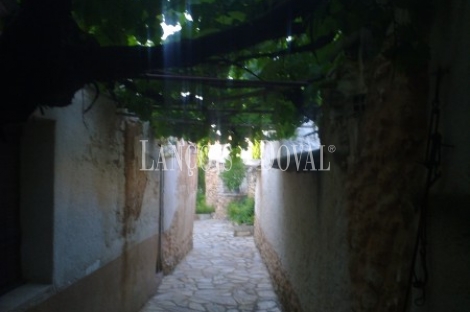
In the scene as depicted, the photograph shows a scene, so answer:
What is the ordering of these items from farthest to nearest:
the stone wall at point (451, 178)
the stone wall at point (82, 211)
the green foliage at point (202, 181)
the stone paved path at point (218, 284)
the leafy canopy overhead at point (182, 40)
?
1. the green foliage at point (202, 181)
2. the stone paved path at point (218, 284)
3. the stone wall at point (82, 211)
4. the leafy canopy overhead at point (182, 40)
5. the stone wall at point (451, 178)

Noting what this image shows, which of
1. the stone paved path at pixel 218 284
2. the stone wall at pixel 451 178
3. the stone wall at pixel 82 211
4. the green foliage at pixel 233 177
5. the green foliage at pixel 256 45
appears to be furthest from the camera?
the green foliage at pixel 233 177

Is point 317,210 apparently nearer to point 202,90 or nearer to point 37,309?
point 202,90

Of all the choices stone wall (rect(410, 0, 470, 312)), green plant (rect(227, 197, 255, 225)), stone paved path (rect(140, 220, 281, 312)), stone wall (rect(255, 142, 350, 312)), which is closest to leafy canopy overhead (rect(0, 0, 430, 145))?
stone wall (rect(410, 0, 470, 312))

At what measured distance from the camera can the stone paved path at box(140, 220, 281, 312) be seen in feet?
18.6

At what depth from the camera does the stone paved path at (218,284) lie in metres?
5.66

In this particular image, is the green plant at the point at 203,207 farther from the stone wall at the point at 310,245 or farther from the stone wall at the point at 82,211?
the stone wall at the point at 82,211

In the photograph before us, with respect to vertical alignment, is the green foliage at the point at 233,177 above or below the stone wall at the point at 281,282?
above

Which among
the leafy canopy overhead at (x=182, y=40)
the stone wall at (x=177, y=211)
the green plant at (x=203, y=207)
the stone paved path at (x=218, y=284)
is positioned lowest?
the stone paved path at (x=218, y=284)

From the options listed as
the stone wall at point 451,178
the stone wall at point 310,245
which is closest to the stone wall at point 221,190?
the stone wall at point 310,245

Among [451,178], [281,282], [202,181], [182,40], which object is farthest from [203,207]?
[451,178]

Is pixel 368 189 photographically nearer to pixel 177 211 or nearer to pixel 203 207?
pixel 177 211

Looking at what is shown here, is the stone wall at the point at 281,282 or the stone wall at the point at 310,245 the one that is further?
the stone wall at the point at 281,282

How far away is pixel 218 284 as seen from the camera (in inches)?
270

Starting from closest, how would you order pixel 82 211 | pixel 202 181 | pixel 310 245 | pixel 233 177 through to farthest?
pixel 82 211 → pixel 310 245 → pixel 233 177 → pixel 202 181
